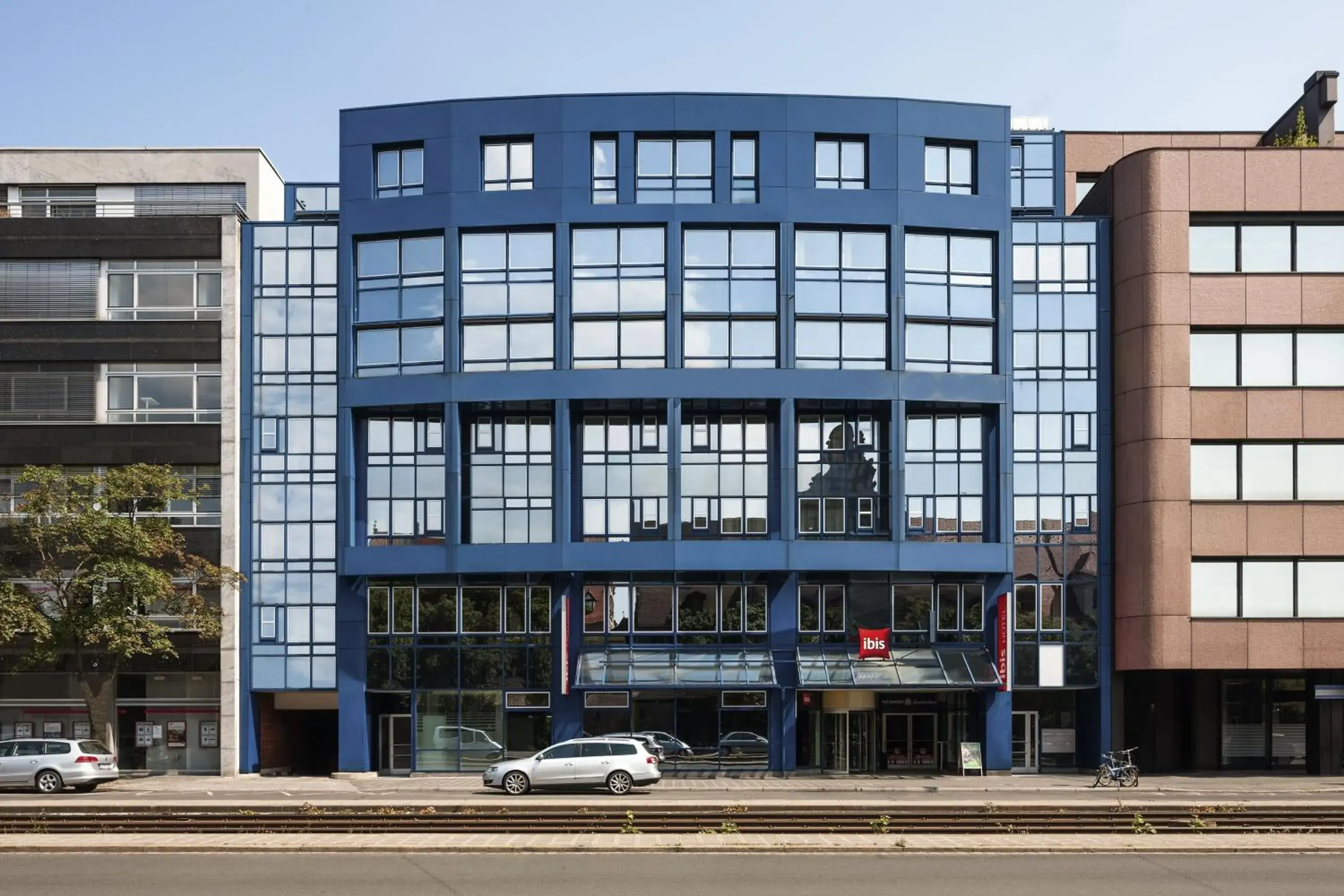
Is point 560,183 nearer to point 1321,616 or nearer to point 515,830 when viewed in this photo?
point 515,830

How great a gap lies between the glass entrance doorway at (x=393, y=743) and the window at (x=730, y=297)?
16.6 metres

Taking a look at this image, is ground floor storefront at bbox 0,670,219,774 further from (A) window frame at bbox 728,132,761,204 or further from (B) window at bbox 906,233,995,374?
(B) window at bbox 906,233,995,374

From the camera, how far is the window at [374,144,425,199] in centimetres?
4981

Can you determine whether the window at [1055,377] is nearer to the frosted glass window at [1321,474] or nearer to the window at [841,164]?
the window at [841,164]

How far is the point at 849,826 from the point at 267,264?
105 feet

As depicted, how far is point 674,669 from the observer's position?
4769 centimetres

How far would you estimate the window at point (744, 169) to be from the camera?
49.0 m

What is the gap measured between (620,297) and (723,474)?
7282 mm

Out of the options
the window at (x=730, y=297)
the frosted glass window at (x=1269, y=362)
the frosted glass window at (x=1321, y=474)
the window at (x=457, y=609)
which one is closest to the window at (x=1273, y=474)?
the frosted glass window at (x=1321, y=474)

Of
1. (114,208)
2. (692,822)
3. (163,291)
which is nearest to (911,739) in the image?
(692,822)

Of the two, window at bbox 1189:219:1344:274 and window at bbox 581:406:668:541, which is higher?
window at bbox 1189:219:1344:274

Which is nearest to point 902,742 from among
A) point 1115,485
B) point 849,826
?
point 1115,485

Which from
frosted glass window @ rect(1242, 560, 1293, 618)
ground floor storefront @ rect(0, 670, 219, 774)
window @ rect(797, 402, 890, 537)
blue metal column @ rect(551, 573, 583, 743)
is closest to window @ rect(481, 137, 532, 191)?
window @ rect(797, 402, 890, 537)

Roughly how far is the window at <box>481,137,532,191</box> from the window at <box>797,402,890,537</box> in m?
13.0
